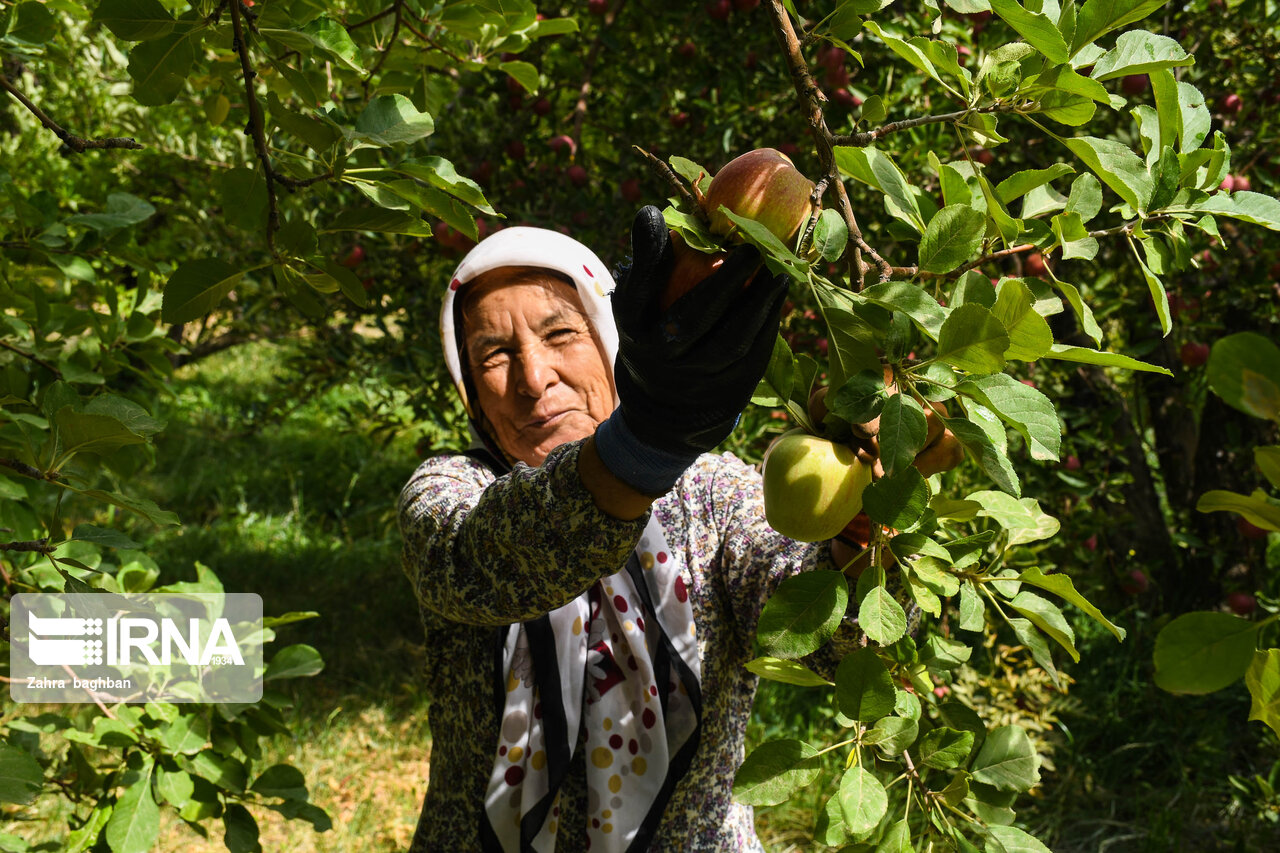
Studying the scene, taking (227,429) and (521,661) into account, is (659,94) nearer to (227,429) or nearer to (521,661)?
(521,661)

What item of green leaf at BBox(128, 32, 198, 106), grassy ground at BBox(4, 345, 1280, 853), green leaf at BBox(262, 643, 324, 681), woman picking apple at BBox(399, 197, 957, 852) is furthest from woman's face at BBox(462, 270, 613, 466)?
grassy ground at BBox(4, 345, 1280, 853)

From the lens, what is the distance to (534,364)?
1.44 meters

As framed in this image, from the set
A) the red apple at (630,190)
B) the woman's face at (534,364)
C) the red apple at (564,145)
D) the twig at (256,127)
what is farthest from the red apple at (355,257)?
the twig at (256,127)

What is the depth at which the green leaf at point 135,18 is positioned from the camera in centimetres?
93

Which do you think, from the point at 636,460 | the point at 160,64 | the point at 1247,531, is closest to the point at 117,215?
the point at 160,64

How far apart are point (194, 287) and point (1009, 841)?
956 millimetres

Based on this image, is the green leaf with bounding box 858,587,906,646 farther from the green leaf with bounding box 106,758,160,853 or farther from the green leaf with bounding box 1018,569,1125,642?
the green leaf with bounding box 106,758,160,853

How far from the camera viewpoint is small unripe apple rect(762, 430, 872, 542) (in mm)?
832

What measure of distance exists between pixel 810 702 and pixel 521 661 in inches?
69.8

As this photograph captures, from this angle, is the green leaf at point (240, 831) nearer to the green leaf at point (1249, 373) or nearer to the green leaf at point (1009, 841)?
the green leaf at point (1009, 841)

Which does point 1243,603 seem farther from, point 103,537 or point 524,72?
point 103,537

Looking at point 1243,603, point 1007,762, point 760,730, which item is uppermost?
point 1007,762

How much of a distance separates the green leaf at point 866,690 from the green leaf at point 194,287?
74 cm

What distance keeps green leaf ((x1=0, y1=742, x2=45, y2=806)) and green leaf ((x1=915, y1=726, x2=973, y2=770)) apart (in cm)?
85
